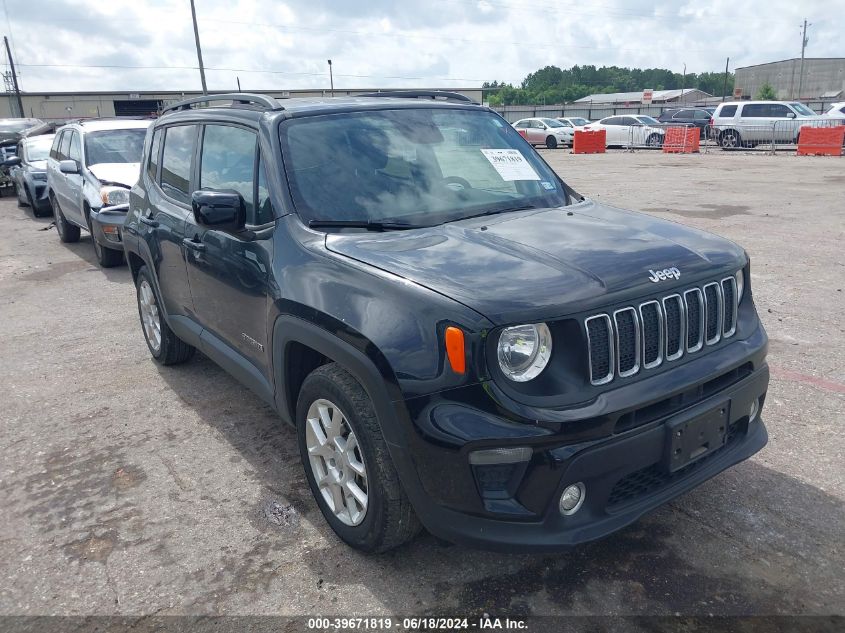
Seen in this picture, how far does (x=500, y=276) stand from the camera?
2604 millimetres

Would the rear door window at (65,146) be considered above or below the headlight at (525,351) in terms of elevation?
above

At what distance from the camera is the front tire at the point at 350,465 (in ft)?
8.82

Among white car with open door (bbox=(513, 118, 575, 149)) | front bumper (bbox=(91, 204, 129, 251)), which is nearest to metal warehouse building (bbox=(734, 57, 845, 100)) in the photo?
white car with open door (bbox=(513, 118, 575, 149))

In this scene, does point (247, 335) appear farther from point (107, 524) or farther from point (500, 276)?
point (500, 276)

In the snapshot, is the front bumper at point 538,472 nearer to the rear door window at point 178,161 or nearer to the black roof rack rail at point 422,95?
the black roof rack rail at point 422,95

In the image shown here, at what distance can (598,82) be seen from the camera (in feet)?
431

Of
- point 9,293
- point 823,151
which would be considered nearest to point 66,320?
point 9,293

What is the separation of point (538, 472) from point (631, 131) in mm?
31165

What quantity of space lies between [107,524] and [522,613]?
6.66 ft

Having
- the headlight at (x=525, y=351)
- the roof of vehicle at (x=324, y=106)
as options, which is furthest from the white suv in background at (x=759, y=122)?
the headlight at (x=525, y=351)

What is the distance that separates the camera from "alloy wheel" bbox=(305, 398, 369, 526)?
9.49ft

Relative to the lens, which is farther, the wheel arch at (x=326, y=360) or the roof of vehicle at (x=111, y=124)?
the roof of vehicle at (x=111, y=124)

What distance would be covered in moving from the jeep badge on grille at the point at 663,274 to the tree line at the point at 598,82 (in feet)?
412

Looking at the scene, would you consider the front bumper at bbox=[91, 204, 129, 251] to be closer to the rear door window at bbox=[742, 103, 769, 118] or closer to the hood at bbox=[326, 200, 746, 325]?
the hood at bbox=[326, 200, 746, 325]
